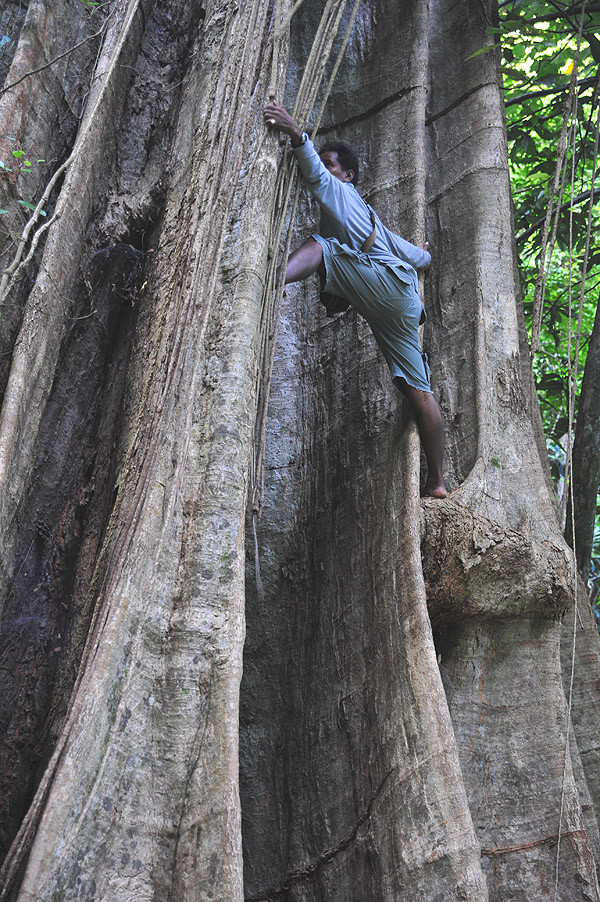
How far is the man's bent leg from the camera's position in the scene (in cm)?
293

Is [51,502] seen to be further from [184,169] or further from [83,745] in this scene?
[184,169]

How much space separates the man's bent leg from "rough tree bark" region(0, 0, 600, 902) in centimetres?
33

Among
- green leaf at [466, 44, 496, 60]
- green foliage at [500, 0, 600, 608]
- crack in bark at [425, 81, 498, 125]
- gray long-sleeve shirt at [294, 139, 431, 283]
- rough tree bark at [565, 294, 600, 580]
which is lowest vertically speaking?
rough tree bark at [565, 294, 600, 580]

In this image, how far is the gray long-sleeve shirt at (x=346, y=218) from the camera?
2844 millimetres

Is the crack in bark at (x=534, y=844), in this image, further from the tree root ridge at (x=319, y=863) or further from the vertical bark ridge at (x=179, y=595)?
the vertical bark ridge at (x=179, y=595)

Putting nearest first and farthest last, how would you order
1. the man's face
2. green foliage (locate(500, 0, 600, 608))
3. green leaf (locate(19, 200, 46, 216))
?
green leaf (locate(19, 200, 46, 216)) < the man's face < green foliage (locate(500, 0, 600, 608))

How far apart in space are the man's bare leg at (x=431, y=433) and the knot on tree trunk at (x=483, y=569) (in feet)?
0.58

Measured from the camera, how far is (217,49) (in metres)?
3.34

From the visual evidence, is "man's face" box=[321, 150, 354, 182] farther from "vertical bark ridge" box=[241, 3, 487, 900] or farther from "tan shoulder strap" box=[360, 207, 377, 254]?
"tan shoulder strap" box=[360, 207, 377, 254]

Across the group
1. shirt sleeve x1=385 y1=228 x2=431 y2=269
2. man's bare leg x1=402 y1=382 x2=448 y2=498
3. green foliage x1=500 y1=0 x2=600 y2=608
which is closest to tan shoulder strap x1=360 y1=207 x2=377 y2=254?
shirt sleeve x1=385 y1=228 x2=431 y2=269

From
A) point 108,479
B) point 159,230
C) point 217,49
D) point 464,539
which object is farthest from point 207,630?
point 217,49

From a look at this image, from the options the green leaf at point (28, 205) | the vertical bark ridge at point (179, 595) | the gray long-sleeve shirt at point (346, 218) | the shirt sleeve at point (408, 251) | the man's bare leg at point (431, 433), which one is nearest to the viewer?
the vertical bark ridge at point (179, 595)

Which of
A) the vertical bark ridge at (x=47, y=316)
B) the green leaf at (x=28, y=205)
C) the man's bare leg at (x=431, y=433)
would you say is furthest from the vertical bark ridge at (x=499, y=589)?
the green leaf at (x=28, y=205)

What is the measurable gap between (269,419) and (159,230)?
0.82 metres
